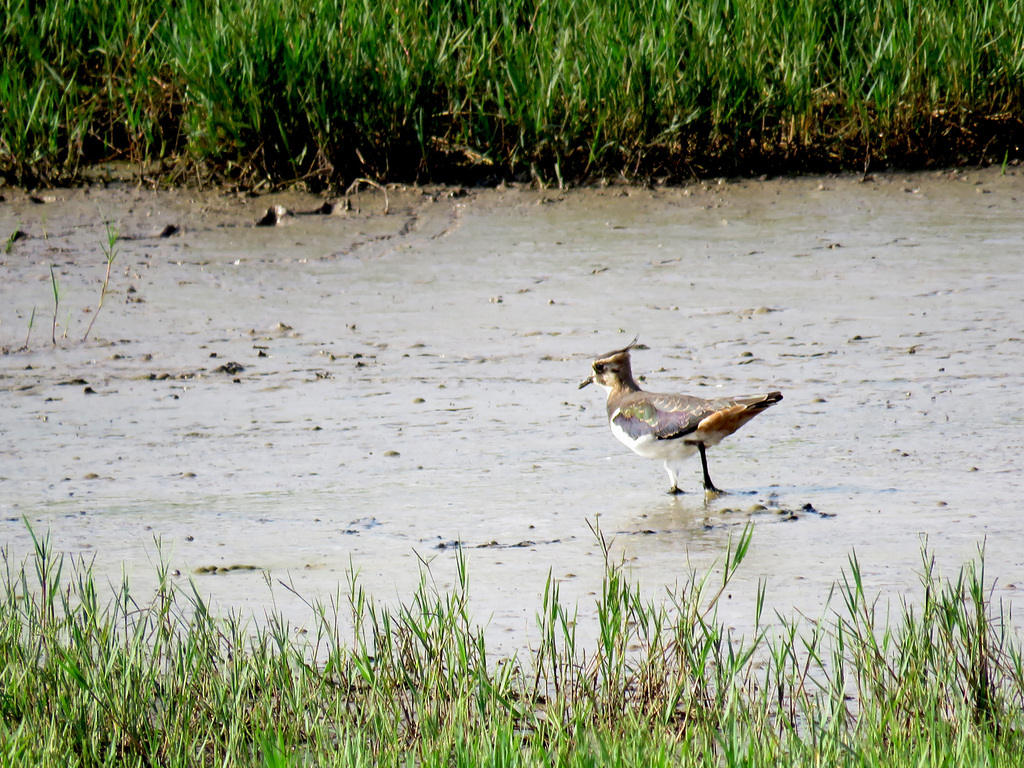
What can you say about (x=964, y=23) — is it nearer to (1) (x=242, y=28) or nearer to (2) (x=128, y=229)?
(1) (x=242, y=28)

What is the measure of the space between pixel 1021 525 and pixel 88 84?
7.78m

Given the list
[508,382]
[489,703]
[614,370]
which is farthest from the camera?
[508,382]

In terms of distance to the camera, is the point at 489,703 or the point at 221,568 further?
the point at 221,568

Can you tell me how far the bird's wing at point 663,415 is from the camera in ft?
17.3

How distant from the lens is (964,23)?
9.88 meters

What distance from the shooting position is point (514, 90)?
941 cm

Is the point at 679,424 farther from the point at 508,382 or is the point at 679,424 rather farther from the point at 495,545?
the point at 508,382

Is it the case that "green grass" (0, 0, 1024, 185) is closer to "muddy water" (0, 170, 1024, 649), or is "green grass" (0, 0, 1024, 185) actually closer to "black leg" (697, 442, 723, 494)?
"muddy water" (0, 170, 1024, 649)

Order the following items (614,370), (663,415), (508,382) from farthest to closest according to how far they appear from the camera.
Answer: (508,382)
(614,370)
(663,415)

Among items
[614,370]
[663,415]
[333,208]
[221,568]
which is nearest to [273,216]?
[333,208]

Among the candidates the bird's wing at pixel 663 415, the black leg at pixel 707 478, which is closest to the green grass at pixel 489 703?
the black leg at pixel 707 478

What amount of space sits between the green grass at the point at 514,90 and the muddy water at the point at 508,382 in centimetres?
31

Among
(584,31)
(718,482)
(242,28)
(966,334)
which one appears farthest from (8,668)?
(584,31)

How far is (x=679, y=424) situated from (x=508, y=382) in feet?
4.50
